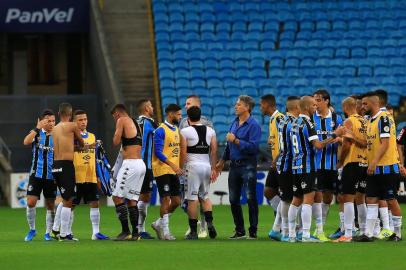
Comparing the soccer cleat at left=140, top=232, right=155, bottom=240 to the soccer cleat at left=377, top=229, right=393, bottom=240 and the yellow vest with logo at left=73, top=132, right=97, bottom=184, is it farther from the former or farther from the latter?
the soccer cleat at left=377, top=229, right=393, bottom=240

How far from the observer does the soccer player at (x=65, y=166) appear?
18938 mm

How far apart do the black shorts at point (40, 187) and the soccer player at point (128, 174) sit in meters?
1.73

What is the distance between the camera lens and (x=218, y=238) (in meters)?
19.6

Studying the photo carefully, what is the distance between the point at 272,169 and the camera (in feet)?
64.4

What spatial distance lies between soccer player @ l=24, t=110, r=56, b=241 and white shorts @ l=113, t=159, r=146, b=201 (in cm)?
173

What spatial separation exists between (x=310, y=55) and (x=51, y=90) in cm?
951

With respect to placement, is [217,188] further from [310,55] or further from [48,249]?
[48,249]

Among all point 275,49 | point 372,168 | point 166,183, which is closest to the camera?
point 372,168

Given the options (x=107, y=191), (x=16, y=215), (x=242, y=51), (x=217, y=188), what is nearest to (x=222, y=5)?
(x=242, y=51)

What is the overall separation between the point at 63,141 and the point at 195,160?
2.08m

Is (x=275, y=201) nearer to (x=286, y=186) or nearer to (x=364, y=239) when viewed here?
(x=286, y=186)

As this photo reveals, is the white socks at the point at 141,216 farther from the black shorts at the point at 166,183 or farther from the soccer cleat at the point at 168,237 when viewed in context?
the soccer cleat at the point at 168,237

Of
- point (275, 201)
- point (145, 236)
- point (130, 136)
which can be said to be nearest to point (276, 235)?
point (275, 201)

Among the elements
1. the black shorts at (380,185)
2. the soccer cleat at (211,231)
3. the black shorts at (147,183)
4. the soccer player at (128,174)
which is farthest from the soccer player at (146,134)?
the black shorts at (380,185)
